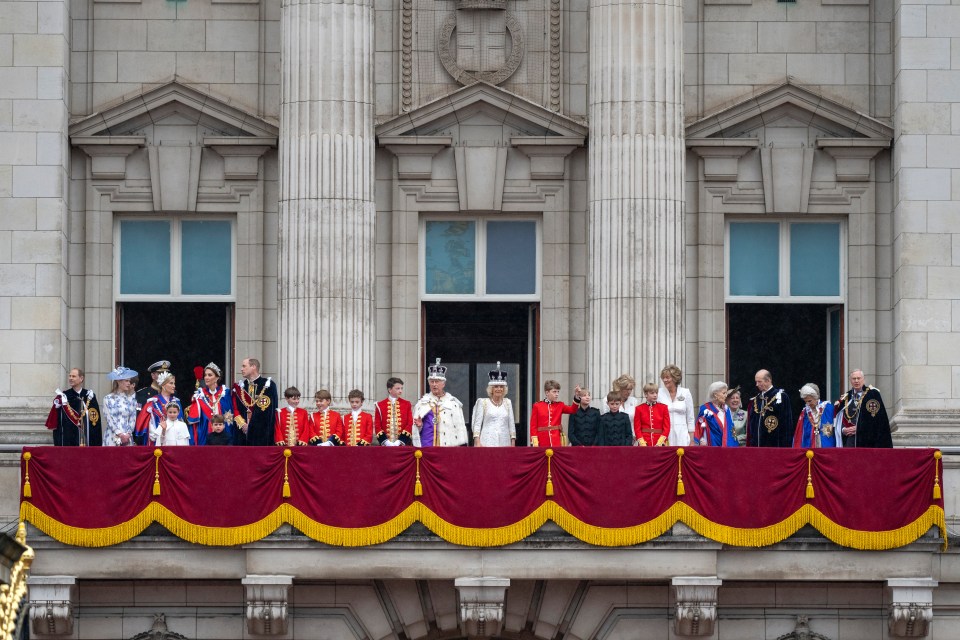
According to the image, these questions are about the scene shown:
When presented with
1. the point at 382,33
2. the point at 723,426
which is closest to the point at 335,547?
the point at 723,426

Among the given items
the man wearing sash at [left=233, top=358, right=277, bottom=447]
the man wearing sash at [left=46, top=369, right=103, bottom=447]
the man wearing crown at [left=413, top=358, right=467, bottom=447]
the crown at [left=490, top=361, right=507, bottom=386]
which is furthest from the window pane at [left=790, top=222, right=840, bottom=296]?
the man wearing sash at [left=46, top=369, right=103, bottom=447]

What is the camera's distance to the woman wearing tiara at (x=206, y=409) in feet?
140

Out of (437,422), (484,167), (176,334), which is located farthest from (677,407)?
(176,334)

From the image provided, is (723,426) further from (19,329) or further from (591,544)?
(19,329)

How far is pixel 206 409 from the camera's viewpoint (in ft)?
141

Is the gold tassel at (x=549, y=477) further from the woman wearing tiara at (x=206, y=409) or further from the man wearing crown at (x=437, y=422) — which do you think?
the woman wearing tiara at (x=206, y=409)

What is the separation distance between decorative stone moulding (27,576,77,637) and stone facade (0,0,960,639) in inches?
118

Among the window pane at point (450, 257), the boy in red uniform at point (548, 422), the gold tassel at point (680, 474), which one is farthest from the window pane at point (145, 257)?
the gold tassel at point (680, 474)

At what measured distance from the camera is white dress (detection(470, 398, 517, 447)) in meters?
42.5

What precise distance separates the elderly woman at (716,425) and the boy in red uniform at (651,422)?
1018 millimetres

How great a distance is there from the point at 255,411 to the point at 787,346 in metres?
10.7

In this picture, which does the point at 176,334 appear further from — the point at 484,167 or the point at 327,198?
the point at 484,167

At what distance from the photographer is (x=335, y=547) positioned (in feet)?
135

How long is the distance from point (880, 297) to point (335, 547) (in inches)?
478
